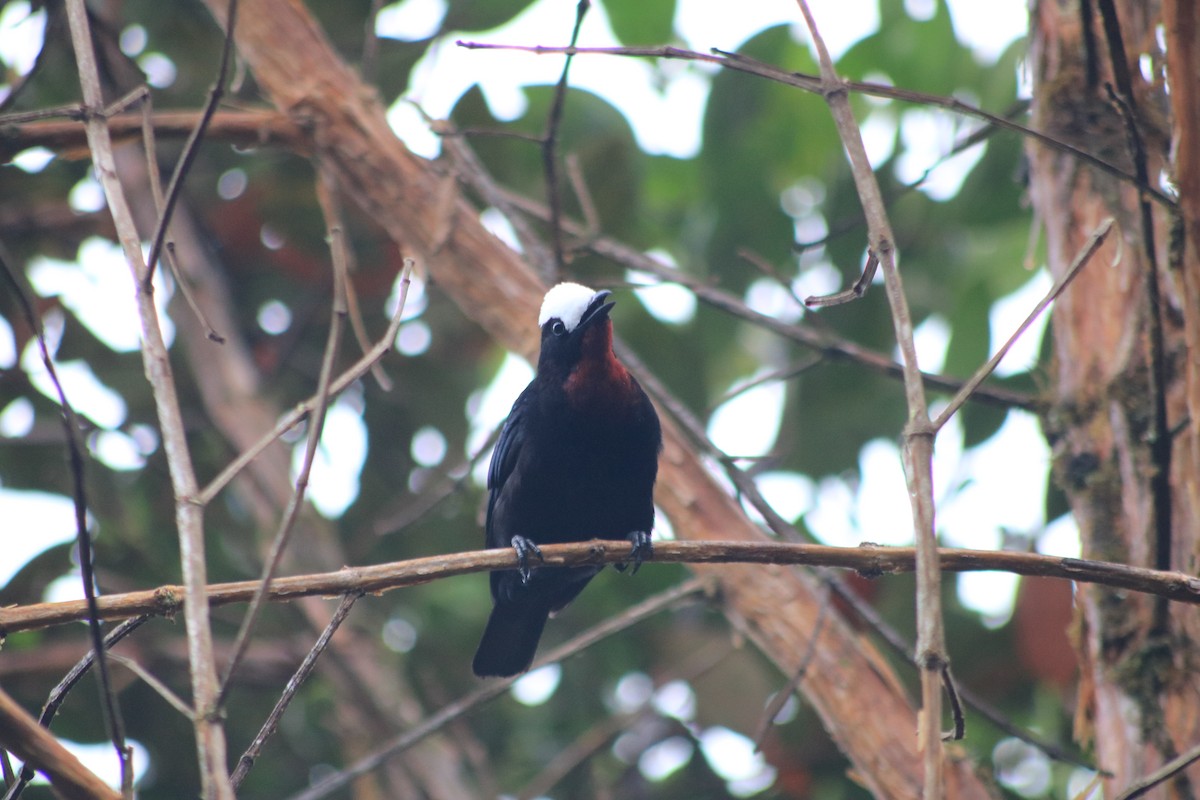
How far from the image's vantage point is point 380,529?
4262 millimetres

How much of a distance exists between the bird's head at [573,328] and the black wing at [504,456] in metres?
0.20

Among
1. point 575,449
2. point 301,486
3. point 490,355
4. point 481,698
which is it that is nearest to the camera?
point 301,486

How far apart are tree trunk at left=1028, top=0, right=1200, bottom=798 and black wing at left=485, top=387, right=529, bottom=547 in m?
1.70

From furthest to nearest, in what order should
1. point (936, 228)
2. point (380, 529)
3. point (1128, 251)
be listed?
point (936, 228) < point (380, 529) < point (1128, 251)

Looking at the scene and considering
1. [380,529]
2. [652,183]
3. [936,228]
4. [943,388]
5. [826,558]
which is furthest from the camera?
[652,183]

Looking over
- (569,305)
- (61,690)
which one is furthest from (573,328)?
(61,690)

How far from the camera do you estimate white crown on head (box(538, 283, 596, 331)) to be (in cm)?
404

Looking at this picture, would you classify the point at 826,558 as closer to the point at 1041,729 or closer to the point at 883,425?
the point at 883,425

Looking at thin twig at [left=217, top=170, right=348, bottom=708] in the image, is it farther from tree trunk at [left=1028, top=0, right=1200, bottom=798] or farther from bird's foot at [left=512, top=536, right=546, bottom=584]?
tree trunk at [left=1028, top=0, right=1200, bottom=798]

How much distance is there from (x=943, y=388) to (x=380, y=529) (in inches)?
77.5

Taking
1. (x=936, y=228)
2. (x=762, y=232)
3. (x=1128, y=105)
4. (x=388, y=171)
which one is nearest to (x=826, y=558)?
(x=1128, y=105)

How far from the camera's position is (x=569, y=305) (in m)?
4.06

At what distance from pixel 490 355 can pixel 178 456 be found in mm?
3962

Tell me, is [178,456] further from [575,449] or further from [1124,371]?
[1124,371]
